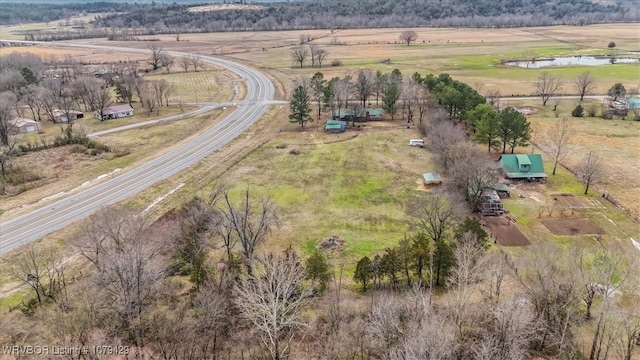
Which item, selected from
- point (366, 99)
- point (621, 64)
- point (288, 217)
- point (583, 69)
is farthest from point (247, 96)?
point (621, 64)

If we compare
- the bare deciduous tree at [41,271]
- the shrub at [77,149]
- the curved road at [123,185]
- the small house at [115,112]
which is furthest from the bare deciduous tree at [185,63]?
the bare deciduous tree at [41,271]

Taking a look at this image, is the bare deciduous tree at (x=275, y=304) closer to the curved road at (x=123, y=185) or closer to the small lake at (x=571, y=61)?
the curved road at (x=123, y=185)

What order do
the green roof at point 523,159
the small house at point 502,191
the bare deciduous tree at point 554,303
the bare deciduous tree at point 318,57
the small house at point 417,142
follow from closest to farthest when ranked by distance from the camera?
the bare deciduous tree at point 554,303 → the small house at point 502,191 → the green roof at point 523,159 → the small house at point 417,142 → the bare deciduous tree at point 318,57

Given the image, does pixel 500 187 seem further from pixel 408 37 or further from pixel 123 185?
pixel 408 37

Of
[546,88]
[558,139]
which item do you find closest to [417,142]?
[558,139]

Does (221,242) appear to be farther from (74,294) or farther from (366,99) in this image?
(366,99)
